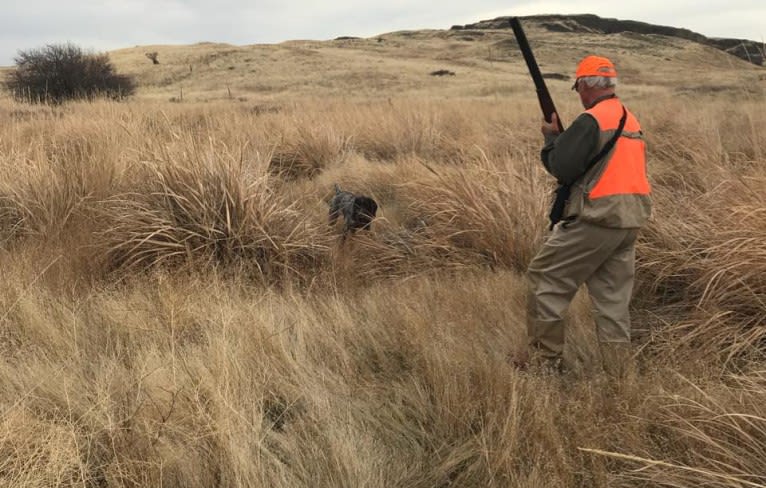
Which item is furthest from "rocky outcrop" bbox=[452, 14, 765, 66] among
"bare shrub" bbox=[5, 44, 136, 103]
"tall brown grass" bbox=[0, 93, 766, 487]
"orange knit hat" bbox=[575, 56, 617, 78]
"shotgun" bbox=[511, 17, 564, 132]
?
"orange knit hat" bbox=[575, 56, 617, 78]

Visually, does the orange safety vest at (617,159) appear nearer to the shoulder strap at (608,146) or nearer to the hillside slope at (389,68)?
the shoulder strap at (608,146)

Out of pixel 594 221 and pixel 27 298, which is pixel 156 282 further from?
pixel 594 221

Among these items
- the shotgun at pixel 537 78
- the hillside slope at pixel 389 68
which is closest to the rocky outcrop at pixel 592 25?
the hillside slope at pixel 389 68

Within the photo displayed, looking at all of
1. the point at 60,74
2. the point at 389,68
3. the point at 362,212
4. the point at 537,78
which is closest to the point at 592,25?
the point at 389,68

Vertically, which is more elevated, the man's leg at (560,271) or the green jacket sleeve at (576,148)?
the green jacket sleeve at (576,148)

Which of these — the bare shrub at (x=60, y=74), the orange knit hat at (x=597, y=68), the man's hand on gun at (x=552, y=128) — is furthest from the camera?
the bare shrub at (x=60, y=74)

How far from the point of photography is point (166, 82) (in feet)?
163

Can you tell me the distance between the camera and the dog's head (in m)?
5.64

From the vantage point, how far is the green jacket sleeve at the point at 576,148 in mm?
2926

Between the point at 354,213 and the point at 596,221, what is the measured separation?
3.00m

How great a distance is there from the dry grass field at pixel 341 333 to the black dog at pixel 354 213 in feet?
0.64

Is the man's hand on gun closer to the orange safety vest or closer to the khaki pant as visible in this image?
the orange safety vest

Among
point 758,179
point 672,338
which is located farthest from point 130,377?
point 758,179

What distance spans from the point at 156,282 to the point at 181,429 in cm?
199
